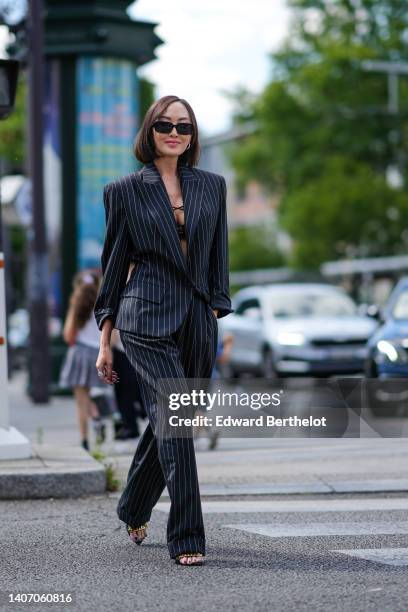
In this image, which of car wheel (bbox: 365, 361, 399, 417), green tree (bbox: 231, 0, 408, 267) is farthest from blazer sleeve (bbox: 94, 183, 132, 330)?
green tree (bbox: 231, 0, 408, 267)

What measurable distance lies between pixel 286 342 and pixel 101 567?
14.3 metres

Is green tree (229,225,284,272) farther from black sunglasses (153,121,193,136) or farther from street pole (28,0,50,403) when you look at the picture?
black sunglasses (153,121,193,136)

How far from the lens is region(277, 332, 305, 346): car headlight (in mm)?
19781

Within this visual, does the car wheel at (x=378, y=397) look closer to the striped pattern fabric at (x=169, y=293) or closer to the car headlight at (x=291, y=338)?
the car headlight at (x=291, y=338)

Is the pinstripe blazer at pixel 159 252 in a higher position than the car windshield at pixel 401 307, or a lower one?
higher

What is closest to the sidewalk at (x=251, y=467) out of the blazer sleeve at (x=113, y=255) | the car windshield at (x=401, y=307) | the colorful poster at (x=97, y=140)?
the blazer sleeve at (x=113, y=255)

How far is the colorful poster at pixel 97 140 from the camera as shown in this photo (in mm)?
18938

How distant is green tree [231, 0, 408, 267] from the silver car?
72.5 ft

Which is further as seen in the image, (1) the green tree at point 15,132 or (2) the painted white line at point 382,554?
(1) the green tree at point 15,132

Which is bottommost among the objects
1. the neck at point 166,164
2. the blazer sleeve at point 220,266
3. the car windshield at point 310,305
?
the car windshield at point 310,305

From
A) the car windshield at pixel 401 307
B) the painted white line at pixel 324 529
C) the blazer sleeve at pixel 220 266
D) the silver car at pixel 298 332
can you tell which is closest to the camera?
the blazer sleeve at pixel 220 266

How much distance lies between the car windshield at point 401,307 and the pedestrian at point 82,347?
5.39 metres

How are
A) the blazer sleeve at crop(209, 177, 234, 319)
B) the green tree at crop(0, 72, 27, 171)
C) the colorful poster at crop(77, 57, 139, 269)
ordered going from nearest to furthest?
the blazer sleeve at crop(209, 177, 234, 319) → the colorful poster at crop(77, 57, 139, 269) → the green tree at crop(0, 72, 27, 171)

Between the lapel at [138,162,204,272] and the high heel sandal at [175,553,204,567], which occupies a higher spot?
the lapel at [138,162,204,272]
